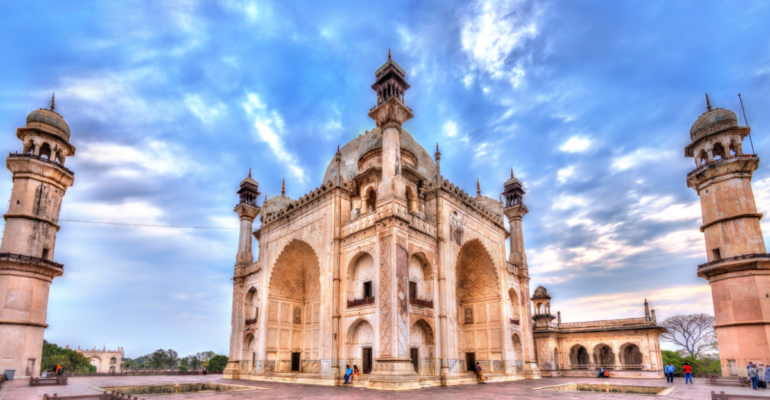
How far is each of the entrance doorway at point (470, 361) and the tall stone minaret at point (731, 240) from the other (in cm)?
1355

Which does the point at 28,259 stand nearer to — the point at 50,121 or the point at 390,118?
the point at 50,121

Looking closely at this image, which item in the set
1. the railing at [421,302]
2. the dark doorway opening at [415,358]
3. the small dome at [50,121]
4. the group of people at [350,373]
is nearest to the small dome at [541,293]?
the railing at [421,302]

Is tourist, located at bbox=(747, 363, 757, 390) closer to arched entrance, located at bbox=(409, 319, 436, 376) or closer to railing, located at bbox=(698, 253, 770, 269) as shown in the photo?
railing, located at bbox=(698, 253, 770, 269)

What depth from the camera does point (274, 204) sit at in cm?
3347

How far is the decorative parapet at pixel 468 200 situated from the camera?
976 inches

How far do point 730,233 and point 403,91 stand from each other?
19.9 m

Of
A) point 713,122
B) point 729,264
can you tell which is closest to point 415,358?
point 729,264

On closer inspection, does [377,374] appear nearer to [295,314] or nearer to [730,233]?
[295,314]

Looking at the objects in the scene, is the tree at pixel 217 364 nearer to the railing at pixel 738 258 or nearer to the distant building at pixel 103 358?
the distant building at pixel 103 358

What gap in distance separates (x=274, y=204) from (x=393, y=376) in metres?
19.9

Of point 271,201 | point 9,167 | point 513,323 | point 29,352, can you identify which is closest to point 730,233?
point 513,323

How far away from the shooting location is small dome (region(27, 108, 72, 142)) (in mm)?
26719

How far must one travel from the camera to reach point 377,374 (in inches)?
705

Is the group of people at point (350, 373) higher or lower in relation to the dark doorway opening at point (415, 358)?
lower
